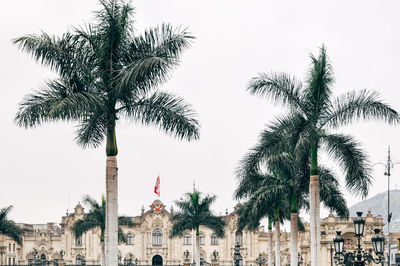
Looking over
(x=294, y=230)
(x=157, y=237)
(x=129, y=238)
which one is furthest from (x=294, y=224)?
(x=129, y=238)

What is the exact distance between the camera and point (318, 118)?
842 inches

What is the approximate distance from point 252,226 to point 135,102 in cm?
1832

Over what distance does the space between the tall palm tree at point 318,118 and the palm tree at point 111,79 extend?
193 inches

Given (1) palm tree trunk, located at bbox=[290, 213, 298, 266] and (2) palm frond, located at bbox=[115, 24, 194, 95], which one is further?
(1) palm tree trunk, located at bbox=[290, 213, 298, 266]

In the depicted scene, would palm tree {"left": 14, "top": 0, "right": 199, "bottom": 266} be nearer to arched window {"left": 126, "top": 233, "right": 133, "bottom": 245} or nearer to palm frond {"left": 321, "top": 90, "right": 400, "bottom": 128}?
palm frond {"left": 321, "top": 90, "right": 400, "bottom": 128}

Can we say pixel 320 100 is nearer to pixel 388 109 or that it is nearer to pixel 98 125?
pixel 388 109

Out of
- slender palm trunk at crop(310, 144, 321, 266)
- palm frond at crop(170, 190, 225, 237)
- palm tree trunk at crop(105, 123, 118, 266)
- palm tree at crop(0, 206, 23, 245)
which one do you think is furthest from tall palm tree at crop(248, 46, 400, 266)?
palm tree at crop(0, 206, 23, 245)

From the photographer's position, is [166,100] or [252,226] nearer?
[166,100]

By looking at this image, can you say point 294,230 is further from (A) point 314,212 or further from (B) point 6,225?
(B) point 6,225

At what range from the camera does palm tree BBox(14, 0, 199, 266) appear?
16625mm

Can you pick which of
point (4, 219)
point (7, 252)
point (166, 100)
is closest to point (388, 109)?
point (166, 100)

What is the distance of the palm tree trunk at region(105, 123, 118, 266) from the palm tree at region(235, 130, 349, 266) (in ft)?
21.3

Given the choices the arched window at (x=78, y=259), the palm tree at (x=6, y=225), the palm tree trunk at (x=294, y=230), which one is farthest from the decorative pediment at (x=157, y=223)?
the palm tree trunk at (x=294, y=230)

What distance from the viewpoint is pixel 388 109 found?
66.0 feet
